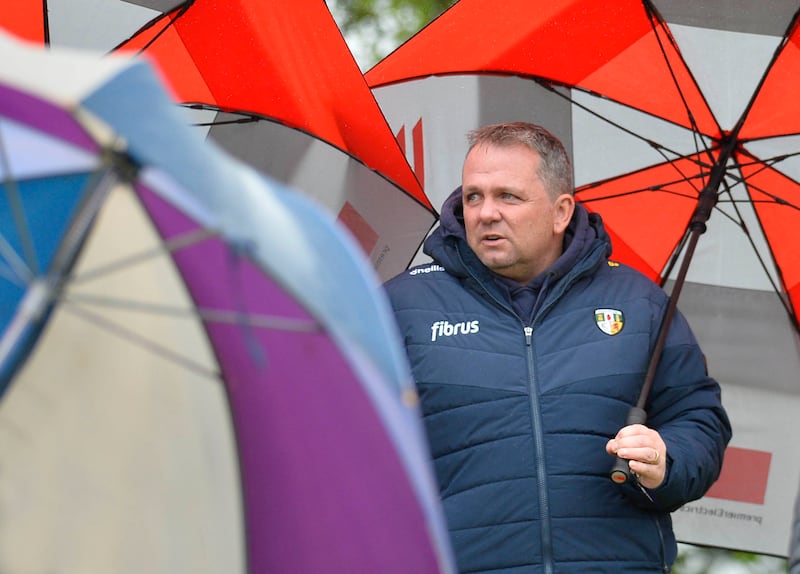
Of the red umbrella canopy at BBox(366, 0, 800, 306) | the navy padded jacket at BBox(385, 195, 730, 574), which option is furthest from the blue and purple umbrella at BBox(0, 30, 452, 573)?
the red umbrella canopy at BBox(366, 0, 800, 306)

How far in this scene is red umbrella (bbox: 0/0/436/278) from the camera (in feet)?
13.4

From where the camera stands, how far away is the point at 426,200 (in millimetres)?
4289

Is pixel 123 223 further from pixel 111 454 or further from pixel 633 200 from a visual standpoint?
pixel 633 200

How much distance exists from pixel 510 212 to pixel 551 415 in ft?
1.94

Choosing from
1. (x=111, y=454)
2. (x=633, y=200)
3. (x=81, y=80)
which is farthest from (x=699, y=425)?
(x=81, y=80)

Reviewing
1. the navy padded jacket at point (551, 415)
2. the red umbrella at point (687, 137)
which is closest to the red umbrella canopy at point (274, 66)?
the red umbrella at point (687, 137)

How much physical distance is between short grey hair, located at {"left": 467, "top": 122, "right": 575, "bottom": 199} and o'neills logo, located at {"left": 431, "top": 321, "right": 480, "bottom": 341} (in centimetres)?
47

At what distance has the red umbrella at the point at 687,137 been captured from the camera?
167 inches

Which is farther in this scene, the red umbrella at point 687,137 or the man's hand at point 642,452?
the red umbrella at point 687,137

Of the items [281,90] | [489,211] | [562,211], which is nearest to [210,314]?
[489,211]

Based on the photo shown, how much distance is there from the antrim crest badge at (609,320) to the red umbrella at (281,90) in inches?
35.0

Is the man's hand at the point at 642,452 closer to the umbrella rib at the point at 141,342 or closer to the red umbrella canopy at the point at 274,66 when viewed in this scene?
the umbrella rib at the point at 141,342

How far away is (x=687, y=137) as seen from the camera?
4371 millimetres

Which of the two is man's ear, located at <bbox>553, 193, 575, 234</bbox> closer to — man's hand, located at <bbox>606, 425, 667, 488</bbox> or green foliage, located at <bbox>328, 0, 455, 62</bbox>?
man's hand, located at <bbox>606, 425, 667, 488</bbox>
